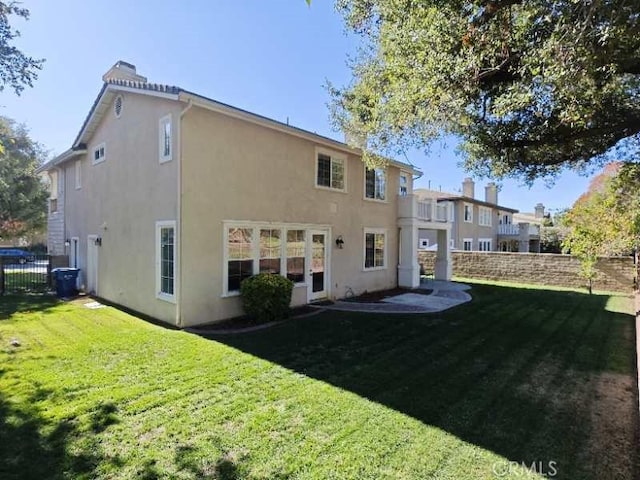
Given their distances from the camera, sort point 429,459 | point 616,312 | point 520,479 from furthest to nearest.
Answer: point 616,312
point 429,459
point 520,479

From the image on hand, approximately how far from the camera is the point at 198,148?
8641mm

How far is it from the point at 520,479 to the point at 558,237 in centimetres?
3663

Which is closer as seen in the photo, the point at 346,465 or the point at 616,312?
the point at 346,465

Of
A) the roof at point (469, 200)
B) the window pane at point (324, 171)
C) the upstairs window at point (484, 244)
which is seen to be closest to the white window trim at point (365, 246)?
the window pane at point (324, 171)

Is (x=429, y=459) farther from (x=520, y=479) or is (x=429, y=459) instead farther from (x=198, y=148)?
(x=198, y=148)

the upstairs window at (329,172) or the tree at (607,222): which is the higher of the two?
the upstairs window at (329,172)

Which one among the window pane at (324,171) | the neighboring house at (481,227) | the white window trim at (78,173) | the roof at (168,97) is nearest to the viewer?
the roof at (168,97)

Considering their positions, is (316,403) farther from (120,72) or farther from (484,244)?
(484,244)

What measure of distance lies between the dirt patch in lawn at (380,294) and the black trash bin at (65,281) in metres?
10.0

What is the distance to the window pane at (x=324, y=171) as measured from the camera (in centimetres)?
1195

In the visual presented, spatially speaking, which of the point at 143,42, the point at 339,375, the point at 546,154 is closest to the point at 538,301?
the point at 546,154

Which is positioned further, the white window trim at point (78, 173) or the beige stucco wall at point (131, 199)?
the white window trim at point (78, 173)

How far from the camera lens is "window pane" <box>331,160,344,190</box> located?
12539 mm

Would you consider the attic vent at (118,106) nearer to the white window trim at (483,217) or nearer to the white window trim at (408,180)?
the white window trim at (408,180)
